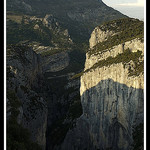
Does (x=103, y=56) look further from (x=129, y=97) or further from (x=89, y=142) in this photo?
(x=89, y=142)

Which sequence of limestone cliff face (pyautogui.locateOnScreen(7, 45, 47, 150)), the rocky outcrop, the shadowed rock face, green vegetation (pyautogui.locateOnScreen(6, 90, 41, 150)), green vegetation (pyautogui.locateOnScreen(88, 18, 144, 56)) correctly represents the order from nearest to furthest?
1. green vegetation (pyautogui.locateOnScreen(6, 90, 41, 150))
2. limestone cliff face (pyautogui.locateOnScreen(7, 45, 47, 150))
3. the shadowed rock face
4. green vegetation (pyautogui.locateOnScreen(88, 18, 144, 56))
5. the rocky outcrop

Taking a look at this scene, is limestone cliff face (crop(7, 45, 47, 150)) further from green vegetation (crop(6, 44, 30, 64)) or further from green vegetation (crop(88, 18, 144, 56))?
green vegetation (crop(88, 18, 144, 56))

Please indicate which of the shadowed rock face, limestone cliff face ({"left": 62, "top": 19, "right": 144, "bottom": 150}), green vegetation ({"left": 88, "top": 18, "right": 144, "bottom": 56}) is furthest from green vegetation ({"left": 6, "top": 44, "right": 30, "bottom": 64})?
the shadowed rock face

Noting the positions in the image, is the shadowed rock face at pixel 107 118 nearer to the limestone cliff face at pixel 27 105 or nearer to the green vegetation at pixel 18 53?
the limestone cliff face at pixel 27 105

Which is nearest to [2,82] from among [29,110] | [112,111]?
[29,110]

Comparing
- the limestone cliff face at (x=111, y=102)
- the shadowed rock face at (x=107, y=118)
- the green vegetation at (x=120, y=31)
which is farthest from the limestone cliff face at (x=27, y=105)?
the green vegetation at (x=120, y=31)

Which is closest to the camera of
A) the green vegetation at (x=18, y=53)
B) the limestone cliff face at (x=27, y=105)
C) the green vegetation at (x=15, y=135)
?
the green vegetation at (x=15, y=135)
